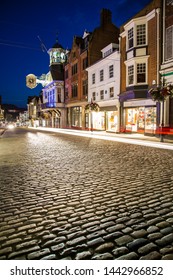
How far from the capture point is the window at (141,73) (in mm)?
21188

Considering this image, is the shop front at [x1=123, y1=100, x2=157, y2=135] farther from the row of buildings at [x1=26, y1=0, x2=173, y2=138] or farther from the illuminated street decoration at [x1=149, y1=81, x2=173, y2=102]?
the illuminated street decoration at [x1=149, y1=81, x2=173, y2=102]

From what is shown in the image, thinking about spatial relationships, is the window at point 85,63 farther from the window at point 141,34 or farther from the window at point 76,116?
the window at point 141,34

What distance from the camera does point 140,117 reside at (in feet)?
73.6

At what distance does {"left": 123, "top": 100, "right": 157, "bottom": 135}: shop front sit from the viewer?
20.4 metres

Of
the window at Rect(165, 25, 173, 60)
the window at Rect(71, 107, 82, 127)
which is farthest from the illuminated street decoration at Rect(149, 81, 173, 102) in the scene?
the window at Rect(71, 107, 82, 127)

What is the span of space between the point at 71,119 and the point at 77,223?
3895 centimetres

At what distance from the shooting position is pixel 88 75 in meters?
33.9

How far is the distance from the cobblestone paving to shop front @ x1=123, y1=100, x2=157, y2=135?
546 inches

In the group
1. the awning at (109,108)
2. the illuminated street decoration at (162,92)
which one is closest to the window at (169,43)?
the illuminated street decoration at (162,92)

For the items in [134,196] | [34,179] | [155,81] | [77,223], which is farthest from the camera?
[155,81]

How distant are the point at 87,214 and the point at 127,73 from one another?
833 inches

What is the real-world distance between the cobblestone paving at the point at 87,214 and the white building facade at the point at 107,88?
19.8 metres
